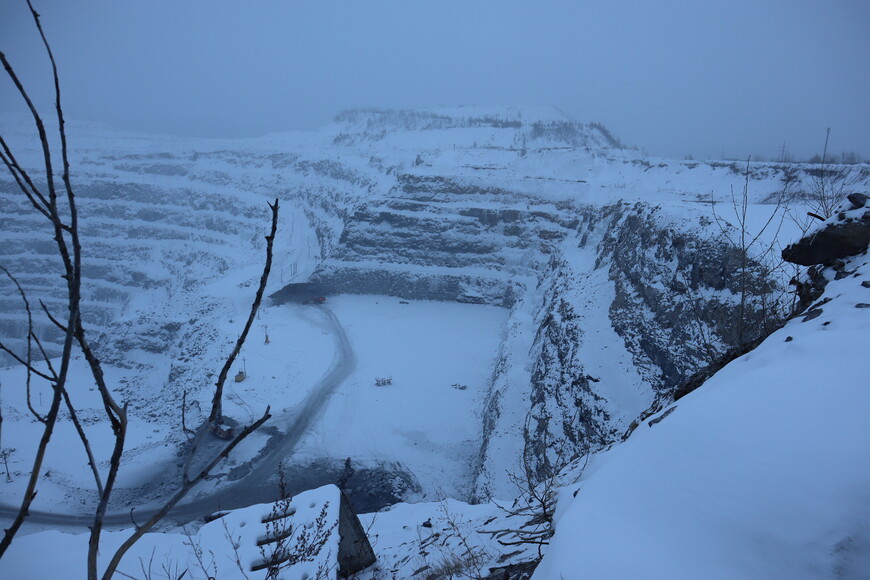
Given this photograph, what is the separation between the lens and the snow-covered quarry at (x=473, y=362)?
257 cm

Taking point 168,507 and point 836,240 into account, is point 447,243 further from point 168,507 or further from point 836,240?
point 168,507

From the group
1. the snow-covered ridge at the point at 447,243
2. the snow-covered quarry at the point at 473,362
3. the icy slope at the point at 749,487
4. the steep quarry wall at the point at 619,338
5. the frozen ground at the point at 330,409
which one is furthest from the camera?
the frozen ground at the point at 330,409

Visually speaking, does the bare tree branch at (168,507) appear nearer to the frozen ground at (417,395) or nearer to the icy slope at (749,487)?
the icy slope at (749,487)

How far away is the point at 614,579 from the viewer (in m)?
2.33

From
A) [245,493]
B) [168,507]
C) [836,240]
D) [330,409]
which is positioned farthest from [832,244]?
[330,409]

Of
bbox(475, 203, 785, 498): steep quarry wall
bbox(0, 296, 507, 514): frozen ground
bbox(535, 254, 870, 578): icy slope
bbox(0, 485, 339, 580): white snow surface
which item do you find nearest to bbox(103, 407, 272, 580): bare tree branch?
bbox(535, 254, 870, 578): icy slope

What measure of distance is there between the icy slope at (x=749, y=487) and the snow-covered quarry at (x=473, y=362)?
1 centimetres

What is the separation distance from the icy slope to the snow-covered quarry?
0.01m

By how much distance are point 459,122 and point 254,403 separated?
69.0 metres

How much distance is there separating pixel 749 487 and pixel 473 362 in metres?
25.6

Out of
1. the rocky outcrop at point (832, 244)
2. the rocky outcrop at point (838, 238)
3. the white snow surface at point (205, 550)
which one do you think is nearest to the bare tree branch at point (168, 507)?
the white snow surface at point (205, 550)

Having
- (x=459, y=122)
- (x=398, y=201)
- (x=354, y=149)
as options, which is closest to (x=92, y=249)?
(x=354, y=149)

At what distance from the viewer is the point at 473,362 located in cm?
2773

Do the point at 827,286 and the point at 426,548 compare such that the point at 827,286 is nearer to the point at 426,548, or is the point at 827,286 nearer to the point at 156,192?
the point at 426,548
